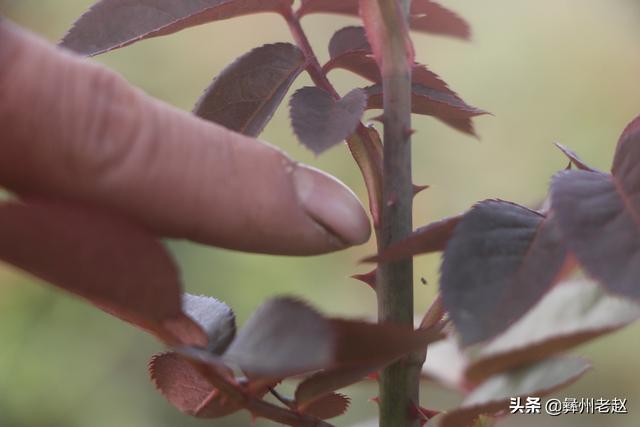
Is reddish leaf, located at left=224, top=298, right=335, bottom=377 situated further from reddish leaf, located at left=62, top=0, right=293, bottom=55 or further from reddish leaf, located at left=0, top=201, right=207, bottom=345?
reddish leaf, located at left=62, top=0, right=293, bottom=55

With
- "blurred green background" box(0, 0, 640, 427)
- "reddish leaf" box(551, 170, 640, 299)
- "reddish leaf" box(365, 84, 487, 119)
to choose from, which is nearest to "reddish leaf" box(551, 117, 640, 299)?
"reddish leaf" box(551, 170, 640, 299)

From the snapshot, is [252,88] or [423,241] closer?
[423,241]

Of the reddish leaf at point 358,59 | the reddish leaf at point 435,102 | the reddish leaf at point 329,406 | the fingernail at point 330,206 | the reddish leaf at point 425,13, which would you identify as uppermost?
the reddish leaf at point 425,13

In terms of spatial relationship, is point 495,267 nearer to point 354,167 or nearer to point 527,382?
point 527,382

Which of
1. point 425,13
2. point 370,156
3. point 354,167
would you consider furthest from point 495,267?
point 354,167

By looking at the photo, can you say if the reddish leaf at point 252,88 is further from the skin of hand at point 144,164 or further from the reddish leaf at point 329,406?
the reddish leaf at point 329,406

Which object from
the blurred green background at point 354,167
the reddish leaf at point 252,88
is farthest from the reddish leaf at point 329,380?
the blurred green background at point 354,167
